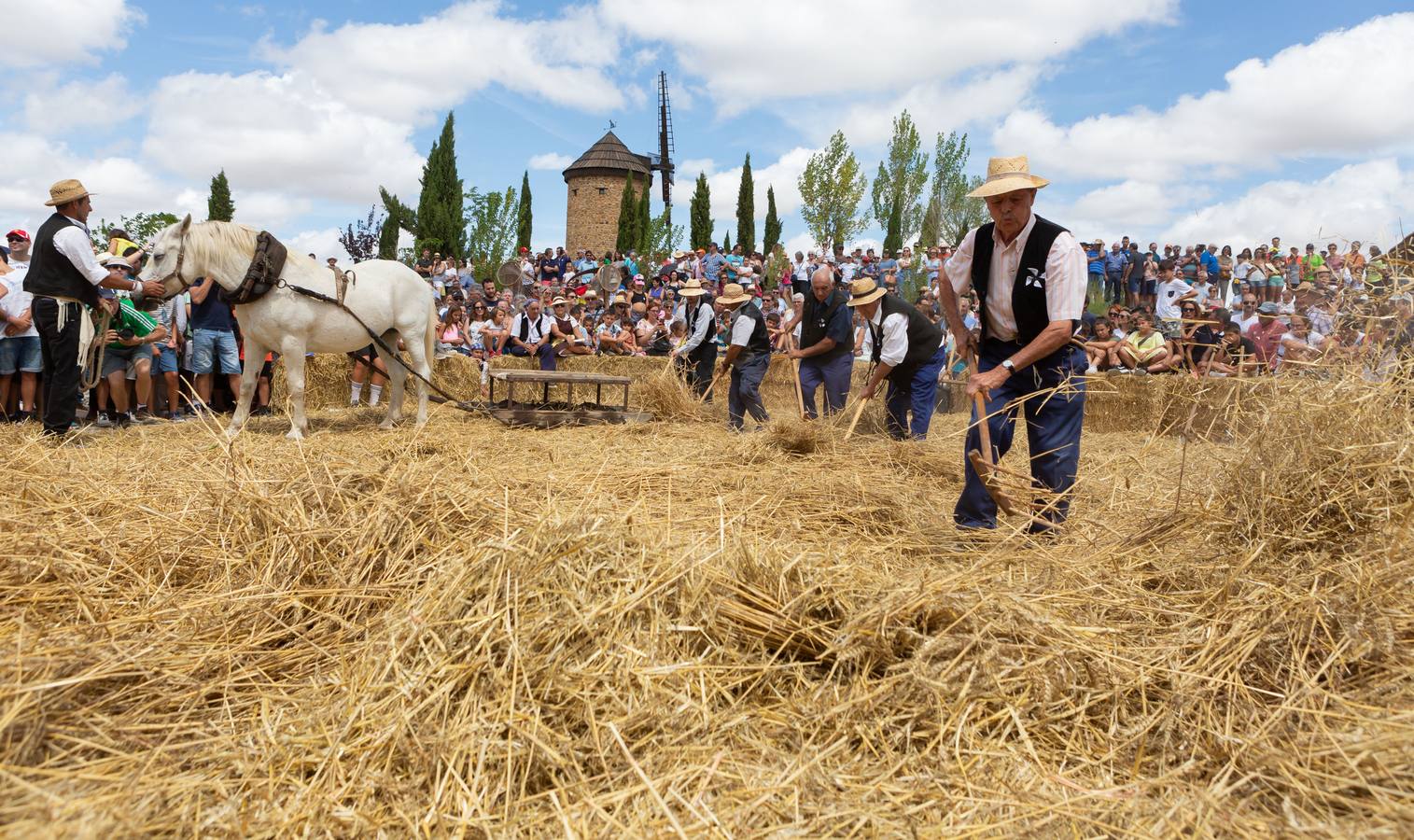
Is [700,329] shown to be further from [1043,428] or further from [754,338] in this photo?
[1043,428]

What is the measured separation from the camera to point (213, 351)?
850 cm

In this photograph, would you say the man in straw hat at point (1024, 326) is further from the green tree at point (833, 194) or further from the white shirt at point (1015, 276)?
the green tree at point (833, 194)

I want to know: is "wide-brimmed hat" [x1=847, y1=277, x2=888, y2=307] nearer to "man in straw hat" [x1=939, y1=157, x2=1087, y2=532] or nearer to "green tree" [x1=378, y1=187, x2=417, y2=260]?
"man in straw hat" [x1=939, y1=157, x2=1087, y2=532]

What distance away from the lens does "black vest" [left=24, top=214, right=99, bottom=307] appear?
5.78 m

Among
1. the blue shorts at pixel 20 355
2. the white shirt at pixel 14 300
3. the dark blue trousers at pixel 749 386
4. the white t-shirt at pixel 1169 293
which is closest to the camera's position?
the white shirt at pixel 14 300

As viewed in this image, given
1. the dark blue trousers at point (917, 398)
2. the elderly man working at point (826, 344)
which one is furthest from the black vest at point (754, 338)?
the dark blue trousers at point (917, 398)

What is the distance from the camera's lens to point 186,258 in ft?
21.0

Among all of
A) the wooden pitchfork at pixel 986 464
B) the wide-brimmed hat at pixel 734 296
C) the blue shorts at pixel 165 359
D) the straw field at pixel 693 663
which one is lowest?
the straw field at pixel 693 663

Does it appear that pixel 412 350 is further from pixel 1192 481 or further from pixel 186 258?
pixel 1192 481

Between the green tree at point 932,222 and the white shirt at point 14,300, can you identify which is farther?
the green tree at point 932,222

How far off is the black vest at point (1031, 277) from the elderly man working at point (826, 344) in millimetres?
3687

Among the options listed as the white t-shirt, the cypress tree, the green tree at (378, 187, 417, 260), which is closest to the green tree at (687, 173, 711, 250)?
the cypress tree

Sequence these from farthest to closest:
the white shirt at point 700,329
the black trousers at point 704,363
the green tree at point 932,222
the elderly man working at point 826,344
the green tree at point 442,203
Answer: the green tree at point 932,222 < the green tree at point 442,203 < the black trousers at point 704,363 < the white shirt at point 700,329 < the elderly man working at point 826,344

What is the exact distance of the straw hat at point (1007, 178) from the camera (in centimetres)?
371
